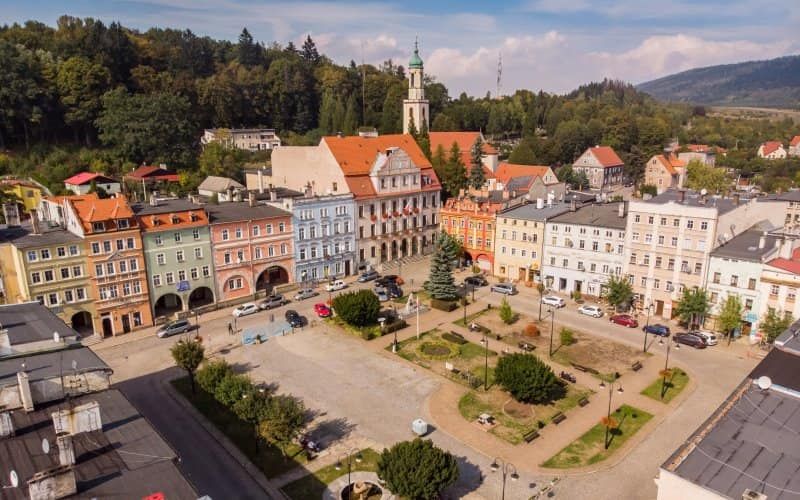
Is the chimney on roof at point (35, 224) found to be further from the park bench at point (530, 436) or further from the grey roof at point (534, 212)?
the grey roof at point (534, 212)

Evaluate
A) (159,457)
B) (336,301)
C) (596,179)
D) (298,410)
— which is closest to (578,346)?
(336,301)

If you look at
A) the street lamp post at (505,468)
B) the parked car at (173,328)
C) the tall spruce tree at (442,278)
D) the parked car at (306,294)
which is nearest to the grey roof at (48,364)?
the parked car at (173,328)

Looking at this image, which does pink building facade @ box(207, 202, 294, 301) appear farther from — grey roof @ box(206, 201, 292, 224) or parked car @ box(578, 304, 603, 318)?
parked car @ box(578, 304, 603, 318)

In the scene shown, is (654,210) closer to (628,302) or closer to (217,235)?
(628,302)

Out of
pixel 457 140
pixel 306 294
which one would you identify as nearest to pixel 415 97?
pixel 457 140

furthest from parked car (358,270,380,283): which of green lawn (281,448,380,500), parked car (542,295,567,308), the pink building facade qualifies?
green lawn (281,448,380,500)
